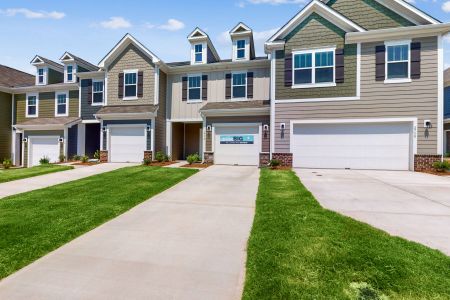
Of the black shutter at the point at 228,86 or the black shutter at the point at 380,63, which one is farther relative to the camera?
the black shutter at the point at 228,86

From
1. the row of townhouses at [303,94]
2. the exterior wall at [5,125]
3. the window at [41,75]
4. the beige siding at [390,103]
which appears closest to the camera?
the beige siding at [390,103]

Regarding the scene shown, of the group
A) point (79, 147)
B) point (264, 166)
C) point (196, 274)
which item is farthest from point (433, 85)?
point (79, 147)

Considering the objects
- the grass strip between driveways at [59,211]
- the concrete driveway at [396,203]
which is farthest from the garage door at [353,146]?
the grass strip between driveways at [59,211]

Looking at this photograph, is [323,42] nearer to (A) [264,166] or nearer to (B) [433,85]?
(B) [433,85]

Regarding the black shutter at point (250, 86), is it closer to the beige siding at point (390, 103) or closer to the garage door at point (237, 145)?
the garage door at point (237, 145)

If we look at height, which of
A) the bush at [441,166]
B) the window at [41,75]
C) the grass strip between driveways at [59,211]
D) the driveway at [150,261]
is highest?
the window at [41,75]

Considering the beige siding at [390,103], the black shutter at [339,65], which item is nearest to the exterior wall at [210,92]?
the beige siding at [390,103]

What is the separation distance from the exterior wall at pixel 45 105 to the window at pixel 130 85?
5.76 meters

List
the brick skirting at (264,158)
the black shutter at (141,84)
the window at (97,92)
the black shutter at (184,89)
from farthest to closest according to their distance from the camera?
the window at (97,92) → the black shutter at (184,89) → the black shutter at (141,84) → the brick skirting at (264,158)

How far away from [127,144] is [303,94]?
11.6 meters

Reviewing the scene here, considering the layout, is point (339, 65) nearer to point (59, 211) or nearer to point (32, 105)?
point (59, 211)

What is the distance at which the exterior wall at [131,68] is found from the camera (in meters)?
16.5

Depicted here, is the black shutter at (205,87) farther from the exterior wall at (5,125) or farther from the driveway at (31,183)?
the exterior wall at (5,125)

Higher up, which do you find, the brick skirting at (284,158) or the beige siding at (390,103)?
the beige siding at (390,103)
